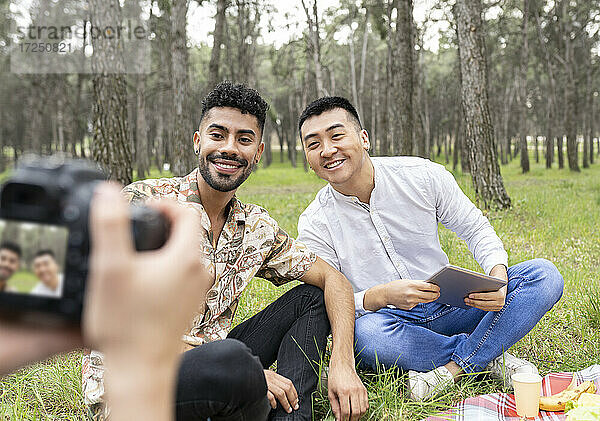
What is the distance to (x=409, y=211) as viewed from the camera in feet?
10.7

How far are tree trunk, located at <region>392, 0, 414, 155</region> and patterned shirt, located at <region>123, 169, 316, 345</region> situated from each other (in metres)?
7.58

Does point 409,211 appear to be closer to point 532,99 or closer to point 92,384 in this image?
point 92,384

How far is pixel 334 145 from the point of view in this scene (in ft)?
10.2

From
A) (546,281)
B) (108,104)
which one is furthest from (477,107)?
(546,281)

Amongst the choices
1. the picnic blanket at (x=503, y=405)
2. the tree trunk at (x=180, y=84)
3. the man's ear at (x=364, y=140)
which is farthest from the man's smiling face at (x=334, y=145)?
the tree trunk at (x=180, y=84)

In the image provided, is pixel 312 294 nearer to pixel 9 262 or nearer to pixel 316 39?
pixel 9 262

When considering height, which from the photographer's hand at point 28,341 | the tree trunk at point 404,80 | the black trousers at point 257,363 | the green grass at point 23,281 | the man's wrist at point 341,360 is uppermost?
the tree trunk at point 404,80

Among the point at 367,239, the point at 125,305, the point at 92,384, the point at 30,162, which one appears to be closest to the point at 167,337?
the point at 125,305

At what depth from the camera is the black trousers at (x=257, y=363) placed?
1.85 metres

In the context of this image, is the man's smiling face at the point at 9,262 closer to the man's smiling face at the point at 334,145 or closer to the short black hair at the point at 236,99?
the short black hair at the point at 236,99

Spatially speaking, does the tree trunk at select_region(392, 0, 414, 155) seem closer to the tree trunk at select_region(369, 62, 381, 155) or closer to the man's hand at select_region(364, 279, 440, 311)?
the man's hand at select_region(364, 279, 440, 311)

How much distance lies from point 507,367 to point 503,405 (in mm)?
254

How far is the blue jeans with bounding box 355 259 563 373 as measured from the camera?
2.84 m

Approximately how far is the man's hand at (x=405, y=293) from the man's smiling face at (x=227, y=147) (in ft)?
2.95
